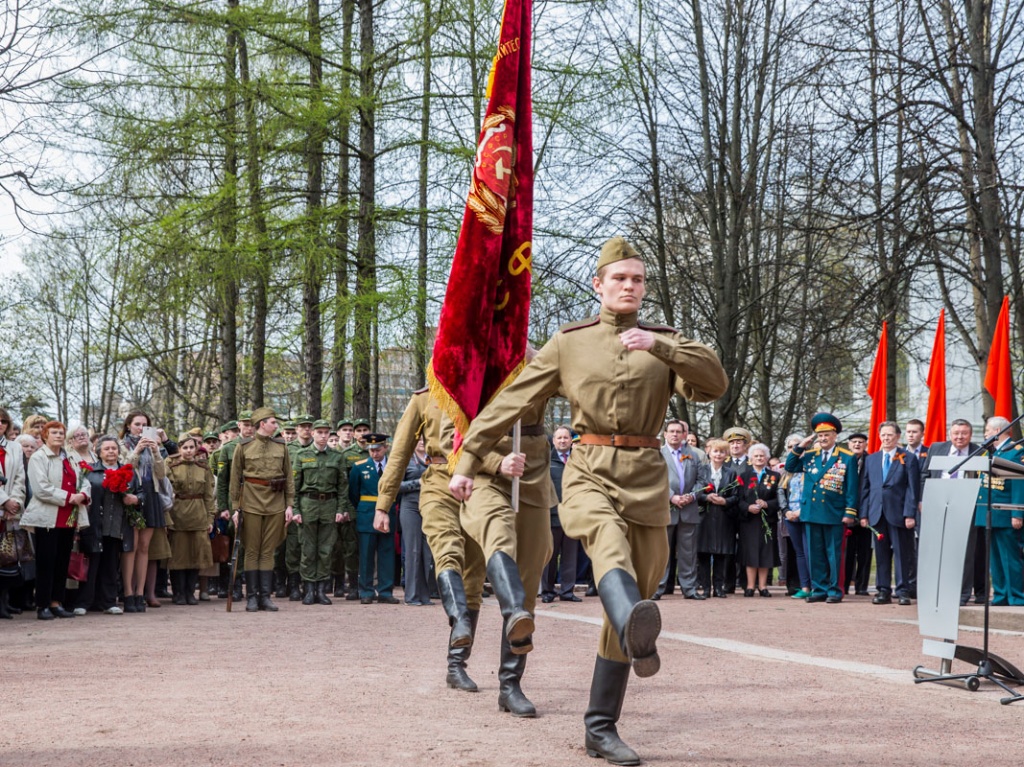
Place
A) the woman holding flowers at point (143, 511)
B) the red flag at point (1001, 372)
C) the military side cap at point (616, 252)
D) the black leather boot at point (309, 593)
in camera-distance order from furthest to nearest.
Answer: the red flag at point (1001, 372) < the black leather boot at point (309, 593) < the woman holding flowers at point (143, 511) < the military side cap at point (616, 252)

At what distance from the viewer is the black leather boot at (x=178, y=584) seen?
14.2 metres

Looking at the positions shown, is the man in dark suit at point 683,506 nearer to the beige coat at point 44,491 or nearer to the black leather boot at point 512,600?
the beige coat at point 44,491

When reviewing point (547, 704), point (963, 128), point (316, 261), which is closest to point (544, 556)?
point (547, 704)

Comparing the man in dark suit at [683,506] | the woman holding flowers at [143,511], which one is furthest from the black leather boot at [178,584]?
the man in dark suit at [683,506]

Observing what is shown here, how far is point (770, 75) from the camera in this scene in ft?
73.4

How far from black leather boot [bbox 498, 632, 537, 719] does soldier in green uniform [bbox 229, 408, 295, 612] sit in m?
7.56

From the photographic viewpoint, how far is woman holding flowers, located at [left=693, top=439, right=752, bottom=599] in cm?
1529

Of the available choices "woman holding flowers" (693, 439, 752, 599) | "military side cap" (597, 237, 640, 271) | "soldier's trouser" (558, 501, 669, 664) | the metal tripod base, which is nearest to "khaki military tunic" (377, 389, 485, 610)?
"soldier's trouser" (558, 501, 669, 664)

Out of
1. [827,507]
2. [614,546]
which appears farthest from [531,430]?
[827,507]

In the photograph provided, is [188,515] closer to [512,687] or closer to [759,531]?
[759,531]

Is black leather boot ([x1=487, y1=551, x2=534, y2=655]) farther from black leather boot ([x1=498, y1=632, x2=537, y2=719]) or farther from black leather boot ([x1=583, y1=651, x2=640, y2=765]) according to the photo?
black leather boot ([x1=498, y1=632, x2=537, y2=719])

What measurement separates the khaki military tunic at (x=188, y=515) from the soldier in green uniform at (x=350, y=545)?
1.60 metres

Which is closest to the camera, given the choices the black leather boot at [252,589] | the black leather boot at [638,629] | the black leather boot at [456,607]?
the black leather boot at [638,629]

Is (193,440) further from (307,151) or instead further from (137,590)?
(307,151)
